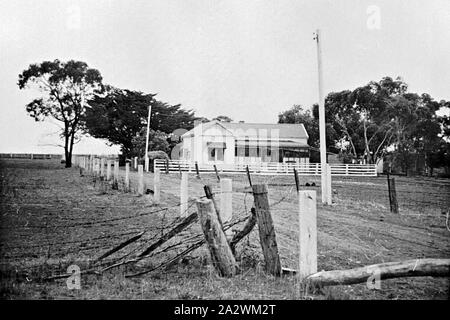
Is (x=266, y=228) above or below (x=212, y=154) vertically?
below

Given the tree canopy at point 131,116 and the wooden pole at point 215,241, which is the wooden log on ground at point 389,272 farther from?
the tree canopy at point 131,116

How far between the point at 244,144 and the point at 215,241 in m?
20.5

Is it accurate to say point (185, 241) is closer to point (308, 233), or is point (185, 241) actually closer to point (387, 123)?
point (308, 233)

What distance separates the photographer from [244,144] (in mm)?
23812

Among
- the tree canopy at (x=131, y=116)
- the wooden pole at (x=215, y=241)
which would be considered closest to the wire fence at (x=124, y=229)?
the wooden pole at (x=215, y=241)

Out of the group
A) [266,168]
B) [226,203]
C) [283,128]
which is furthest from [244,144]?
[226,203]

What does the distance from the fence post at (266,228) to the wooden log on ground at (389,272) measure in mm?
393

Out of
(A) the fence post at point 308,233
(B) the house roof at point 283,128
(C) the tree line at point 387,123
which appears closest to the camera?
(A) the fence post at point 308,233

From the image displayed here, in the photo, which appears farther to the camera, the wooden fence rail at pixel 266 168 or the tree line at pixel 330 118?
the wooden fence rail at pixel 266 168

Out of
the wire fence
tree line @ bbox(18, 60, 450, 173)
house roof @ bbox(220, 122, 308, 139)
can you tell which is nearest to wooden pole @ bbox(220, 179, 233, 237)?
the wire fence

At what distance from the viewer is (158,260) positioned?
4.14 m

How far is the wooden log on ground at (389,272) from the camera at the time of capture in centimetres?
265

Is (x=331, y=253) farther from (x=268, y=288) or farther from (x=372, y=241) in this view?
(x=268, y=288)
